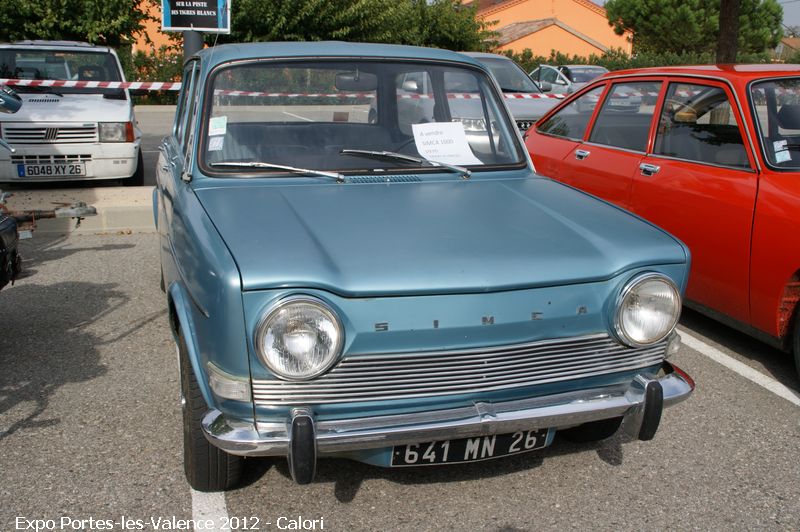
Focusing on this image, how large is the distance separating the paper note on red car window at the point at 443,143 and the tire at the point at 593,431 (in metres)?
1.39

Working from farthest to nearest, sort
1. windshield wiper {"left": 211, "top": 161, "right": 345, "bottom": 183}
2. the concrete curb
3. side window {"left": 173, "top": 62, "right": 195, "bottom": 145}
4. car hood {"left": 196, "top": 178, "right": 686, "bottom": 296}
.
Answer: the concrete curb
side window {"left": 173, "top": 62, "right": 195, "bottom": 145}
windshield wiper {"left": 211, "top": 161, "right": 345, "bottom": 183}
car hood {"left": 196, "top": 178, "right": 686, "bottom": 296}

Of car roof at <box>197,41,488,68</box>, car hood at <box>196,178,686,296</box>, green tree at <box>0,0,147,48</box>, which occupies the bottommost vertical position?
car hood at <box>196,178,686,296</box>

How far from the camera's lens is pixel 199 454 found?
300cm

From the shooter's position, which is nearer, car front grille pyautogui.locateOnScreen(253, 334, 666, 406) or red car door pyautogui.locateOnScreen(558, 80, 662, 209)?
car front grille pyautogui.locateOnScreen(253, 334, 666, 406)

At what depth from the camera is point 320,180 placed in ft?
11.9

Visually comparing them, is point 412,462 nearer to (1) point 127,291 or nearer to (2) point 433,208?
(2) point 433,208

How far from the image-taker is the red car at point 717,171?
14.0ft

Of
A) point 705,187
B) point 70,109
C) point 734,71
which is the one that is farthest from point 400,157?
point 70,109

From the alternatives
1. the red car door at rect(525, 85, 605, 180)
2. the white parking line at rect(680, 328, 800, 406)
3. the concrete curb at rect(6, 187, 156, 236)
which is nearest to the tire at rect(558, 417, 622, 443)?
the white parking line at rect(680, 328, 800, 406)

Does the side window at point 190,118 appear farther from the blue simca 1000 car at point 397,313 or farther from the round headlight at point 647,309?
the round headlight at point 647,309

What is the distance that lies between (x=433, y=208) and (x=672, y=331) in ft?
3.48

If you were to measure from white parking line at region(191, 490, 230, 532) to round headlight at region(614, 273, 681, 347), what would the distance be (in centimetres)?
161

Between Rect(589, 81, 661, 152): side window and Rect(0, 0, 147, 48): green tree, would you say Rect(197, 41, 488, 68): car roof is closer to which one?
Rect(589, 81, 661, 152): side window

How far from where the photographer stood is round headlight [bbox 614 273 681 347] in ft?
9.39
